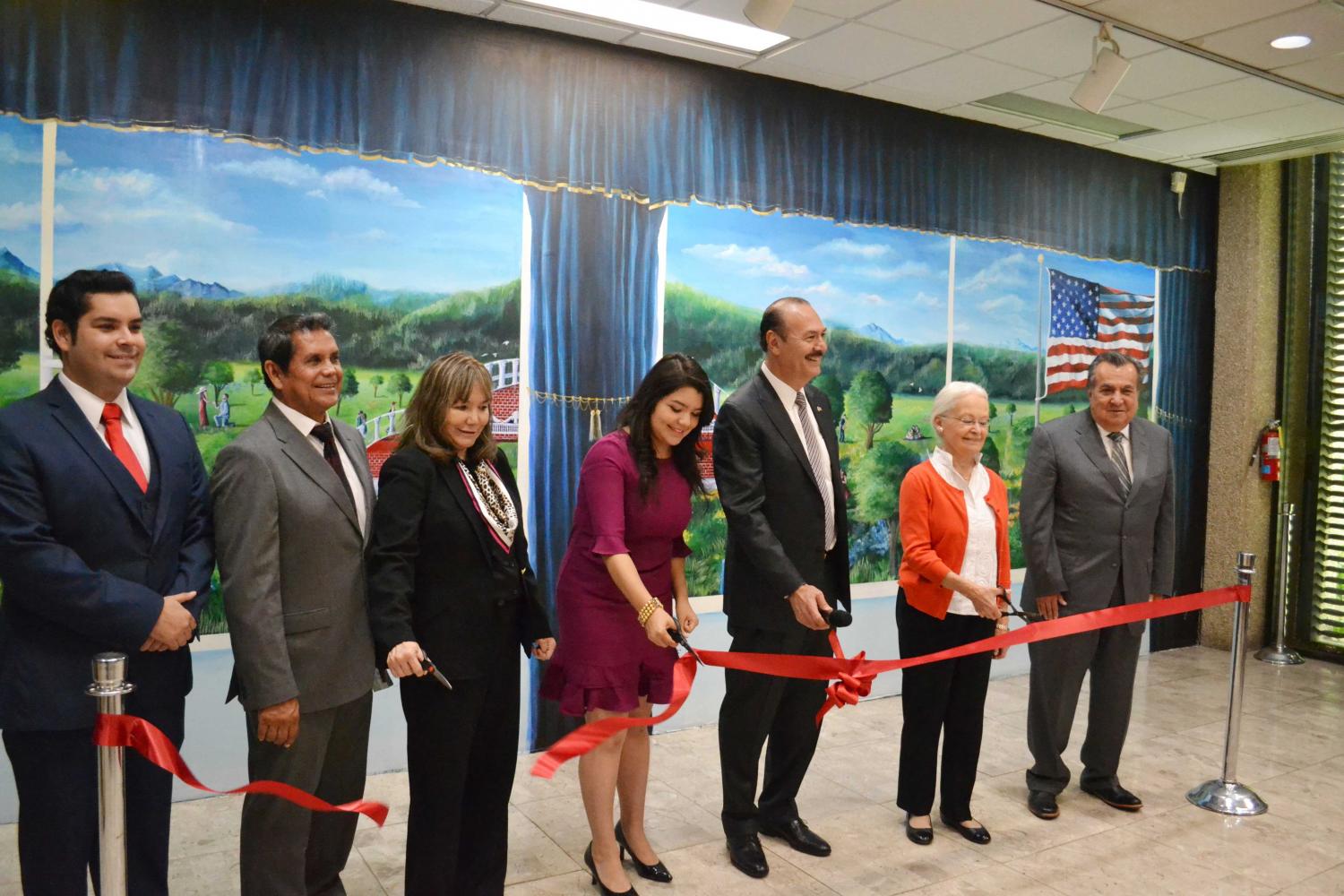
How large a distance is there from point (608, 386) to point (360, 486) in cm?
212

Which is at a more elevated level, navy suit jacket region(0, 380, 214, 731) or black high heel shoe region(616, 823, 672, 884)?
navy suit jacket region(0, 380, 214, 731)

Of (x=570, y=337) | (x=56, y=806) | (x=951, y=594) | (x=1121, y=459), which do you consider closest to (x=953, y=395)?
(x=951, y=594)

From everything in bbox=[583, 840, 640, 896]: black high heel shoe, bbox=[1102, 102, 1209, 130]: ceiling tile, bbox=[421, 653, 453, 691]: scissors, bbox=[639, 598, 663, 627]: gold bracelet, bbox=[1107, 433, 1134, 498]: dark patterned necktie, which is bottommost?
bbox=[583, 840, 640, 896]: black high heel shoe

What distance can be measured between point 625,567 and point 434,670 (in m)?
0.66

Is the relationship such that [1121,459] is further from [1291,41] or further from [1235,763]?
[1291,41]

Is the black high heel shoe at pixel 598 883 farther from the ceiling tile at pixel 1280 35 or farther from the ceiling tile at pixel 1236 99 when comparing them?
the ceiling tile at pixel 1236 99

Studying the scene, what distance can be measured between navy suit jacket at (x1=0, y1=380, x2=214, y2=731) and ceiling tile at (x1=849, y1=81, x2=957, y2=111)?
413 cm

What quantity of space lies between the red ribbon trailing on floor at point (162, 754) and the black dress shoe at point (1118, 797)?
296 centimetres

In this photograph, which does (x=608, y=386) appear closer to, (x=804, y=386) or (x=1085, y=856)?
(x=804, y=386)

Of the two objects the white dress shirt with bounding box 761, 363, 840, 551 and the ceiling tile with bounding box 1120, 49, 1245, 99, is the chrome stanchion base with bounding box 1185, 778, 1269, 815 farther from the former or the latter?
the ceiling tile with bounding box 1120, 49, 1245, 99

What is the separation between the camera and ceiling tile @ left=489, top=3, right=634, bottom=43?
13.9ft

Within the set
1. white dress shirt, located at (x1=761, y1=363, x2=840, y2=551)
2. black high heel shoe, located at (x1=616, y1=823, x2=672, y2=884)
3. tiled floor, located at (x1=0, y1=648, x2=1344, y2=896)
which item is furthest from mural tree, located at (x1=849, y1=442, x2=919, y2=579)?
black high heel shoe, located at (x1=616, y1=823, x2=672, y2=884)

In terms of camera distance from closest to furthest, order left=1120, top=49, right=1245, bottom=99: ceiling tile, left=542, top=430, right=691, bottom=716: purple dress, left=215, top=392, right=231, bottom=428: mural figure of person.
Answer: left=542, top=430, right=691, bottom=716: purple dress, left=215, top=392, right=231, bottom=428: mural figure of person, left=1120, top=49, right=1245, bottom=99: ceiling tile

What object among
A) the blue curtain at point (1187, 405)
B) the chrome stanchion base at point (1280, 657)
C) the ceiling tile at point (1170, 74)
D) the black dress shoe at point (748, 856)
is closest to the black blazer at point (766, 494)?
the black dress shoe at point (748, 856)
